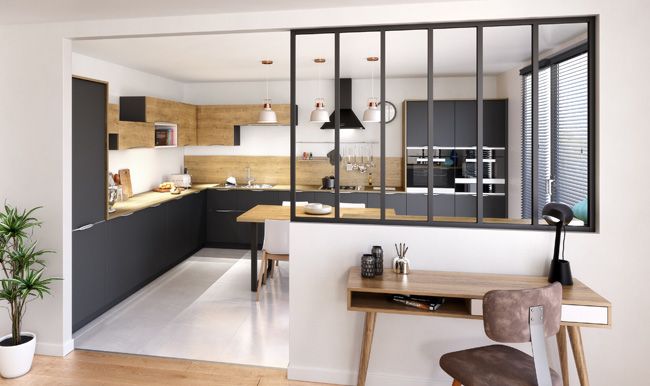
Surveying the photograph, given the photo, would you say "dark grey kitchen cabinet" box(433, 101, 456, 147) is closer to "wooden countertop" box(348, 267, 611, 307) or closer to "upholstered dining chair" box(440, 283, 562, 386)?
"wooden countertop" box(348, 267, 611, 307)

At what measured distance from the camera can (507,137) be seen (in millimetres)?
6473

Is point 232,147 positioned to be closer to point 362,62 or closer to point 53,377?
point 362,62

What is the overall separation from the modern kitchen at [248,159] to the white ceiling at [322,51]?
34 millimetres

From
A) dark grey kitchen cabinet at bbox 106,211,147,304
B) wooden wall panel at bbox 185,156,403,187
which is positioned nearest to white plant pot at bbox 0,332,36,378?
dark grey kitchen cabinet at bbox 106,211,147,304

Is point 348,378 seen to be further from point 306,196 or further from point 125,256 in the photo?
point 306,196

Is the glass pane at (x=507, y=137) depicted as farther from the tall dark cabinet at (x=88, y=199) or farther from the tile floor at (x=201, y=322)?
the tall dark cabinet at (x=88, y=199)

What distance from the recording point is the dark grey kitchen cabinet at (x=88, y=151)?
3.96 m

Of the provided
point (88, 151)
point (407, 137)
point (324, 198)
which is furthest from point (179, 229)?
point (407, 137)

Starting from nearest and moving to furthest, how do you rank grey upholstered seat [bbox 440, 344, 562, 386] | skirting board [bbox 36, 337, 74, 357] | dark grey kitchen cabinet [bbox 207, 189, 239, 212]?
grey upholstered seat [bbox 440, 344, 562, 386] < skirting board [bbox 36, 337, 74, 357] < dark grey kitchen cabinet [bbox 207, 189, 239, 212]

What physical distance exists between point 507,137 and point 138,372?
5.20m

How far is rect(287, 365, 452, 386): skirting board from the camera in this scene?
3188 millimetres

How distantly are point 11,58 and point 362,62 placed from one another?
11.6 ft

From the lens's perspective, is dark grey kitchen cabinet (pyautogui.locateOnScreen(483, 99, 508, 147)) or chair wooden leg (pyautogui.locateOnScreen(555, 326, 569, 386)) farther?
dark grey kitchen cabinet (pyautogui.locateOnScreen(483, 99, 508, 147))

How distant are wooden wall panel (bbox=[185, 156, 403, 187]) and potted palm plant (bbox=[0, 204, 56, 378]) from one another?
168 inches
